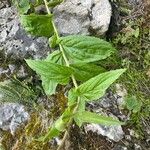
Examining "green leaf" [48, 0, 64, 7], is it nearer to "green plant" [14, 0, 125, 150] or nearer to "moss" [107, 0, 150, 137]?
"green plant" [14, 0, 125, 150]

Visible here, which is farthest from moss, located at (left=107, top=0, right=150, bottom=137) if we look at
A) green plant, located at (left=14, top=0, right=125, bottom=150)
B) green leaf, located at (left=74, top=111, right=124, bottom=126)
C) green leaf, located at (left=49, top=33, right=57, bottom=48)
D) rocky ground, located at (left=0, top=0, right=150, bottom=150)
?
green leaf, located at (left=74, top=111, right=124, bottom=126)

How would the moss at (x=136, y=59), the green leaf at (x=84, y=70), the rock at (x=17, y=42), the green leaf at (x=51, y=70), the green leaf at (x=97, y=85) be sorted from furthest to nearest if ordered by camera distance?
the rock at (x=17, y=42)
the moss at (x=136, y=59)
the green leaf at (x=84, y=70)
the green leaf at (x=51, y=70)
the green leaf at (x=97, y=85)

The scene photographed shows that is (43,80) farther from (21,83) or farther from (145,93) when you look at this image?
(145,93)

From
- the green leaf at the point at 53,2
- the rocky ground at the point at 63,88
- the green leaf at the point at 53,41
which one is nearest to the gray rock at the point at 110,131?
the rocky ground at the point at 63,88

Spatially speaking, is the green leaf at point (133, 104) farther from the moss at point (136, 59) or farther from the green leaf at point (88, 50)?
the green leaf at point (88, 50)

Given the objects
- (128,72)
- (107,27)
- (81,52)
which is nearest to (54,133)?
(81,52)

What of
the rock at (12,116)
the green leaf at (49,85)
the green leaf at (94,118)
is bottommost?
the rock at (12,116)

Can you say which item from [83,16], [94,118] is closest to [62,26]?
[83,16]
